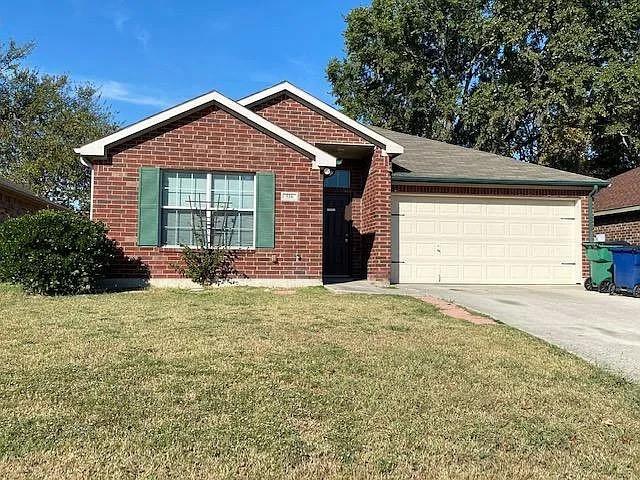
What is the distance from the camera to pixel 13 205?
15.0 meters

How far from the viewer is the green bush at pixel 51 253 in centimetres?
887

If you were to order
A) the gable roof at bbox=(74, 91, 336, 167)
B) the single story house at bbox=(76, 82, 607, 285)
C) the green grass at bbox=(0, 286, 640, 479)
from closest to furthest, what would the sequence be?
1. the green grass at bbox=(0, 286, 640, 479)
2. the gable roof at bbox=(74, 91, 336, 167)
3. the single story house at bbox=(76, 82, 607, 285)

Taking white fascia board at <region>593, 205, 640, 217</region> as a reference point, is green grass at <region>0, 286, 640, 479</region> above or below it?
below

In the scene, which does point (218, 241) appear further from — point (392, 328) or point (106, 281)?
point (392, 328)

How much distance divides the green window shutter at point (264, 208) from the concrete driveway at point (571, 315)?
3007 millimetres

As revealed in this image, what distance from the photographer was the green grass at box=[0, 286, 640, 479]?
292 centimetres

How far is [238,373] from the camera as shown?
4406mm

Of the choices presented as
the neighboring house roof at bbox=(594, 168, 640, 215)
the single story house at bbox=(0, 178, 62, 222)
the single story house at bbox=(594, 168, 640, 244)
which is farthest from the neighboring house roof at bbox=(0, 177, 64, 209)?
the neighboring house roof at bbox=(594, 168, 640, 215)

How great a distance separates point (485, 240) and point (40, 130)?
2245 cm

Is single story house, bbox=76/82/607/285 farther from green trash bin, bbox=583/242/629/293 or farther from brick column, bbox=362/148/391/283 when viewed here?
green trash bin, bbox=583/242/629/293

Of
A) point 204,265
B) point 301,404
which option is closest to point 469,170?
point 204,265

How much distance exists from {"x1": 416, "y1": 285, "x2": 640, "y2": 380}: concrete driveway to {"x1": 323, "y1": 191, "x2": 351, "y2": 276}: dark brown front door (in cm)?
242

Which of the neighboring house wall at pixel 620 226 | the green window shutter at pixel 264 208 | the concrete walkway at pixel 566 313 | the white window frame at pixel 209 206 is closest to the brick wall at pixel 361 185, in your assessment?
the concrete walkway at pixel 566 313

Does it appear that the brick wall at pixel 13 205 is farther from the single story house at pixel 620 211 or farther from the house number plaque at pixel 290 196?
the single story house at pixel 620 211
